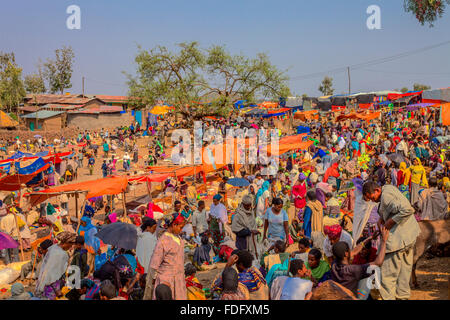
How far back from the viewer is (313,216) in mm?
7301

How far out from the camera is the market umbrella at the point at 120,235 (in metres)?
6.14

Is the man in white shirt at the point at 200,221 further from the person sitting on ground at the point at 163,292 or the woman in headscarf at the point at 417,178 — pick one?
the woman in headscarf at the point at 417,178

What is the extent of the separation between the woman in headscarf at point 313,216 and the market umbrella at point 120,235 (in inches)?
119

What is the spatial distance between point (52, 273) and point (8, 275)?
325 cm

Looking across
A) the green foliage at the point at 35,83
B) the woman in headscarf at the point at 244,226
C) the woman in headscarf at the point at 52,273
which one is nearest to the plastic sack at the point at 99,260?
the woman in headscarf at the point at 52,273

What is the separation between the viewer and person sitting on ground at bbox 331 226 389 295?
437cm

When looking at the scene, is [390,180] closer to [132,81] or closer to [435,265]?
[435,265]

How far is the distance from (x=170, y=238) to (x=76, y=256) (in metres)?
2.20

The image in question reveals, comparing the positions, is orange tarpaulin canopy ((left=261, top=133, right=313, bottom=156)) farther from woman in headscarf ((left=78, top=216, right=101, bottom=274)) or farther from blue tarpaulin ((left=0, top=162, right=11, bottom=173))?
blue tarpaulin ((left=0, top=162, right=11, bottom=173))

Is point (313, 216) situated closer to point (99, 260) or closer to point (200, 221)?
point (200, 221)

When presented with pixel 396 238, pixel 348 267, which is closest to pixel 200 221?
pixel 348 267

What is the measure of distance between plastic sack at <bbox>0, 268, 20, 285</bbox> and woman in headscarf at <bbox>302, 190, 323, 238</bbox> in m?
5.57
